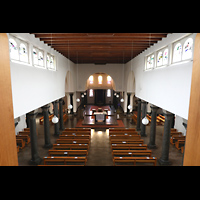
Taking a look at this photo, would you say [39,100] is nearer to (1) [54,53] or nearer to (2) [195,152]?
(1) [54,53]

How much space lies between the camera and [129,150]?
9086mm

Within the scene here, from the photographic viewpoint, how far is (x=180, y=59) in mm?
6344

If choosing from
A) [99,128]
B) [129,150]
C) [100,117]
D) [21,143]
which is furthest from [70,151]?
[100,117]

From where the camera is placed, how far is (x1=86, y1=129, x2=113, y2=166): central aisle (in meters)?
9.05

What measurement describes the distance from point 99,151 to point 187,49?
8.33 m

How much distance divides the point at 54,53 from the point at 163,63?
7821mm

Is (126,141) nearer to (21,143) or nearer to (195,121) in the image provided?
(21,143)

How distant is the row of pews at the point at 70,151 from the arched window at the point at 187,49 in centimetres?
714

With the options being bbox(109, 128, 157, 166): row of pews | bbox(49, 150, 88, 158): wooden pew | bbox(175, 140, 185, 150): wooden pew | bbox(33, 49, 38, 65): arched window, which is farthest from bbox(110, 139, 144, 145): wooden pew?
bbox(33, 49, 38, 65): arched window

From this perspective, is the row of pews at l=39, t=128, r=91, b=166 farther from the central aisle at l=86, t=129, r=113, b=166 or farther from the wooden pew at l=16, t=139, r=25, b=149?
the wooden pew at l=16, t=139, r=25, b=149

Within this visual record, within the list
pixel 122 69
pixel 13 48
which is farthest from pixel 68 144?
pixel 122 69

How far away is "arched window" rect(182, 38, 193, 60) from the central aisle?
7.08 metres

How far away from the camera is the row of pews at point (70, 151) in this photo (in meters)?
8.12

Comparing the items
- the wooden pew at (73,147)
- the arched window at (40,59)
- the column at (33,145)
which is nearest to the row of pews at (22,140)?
the column at (33,145)
